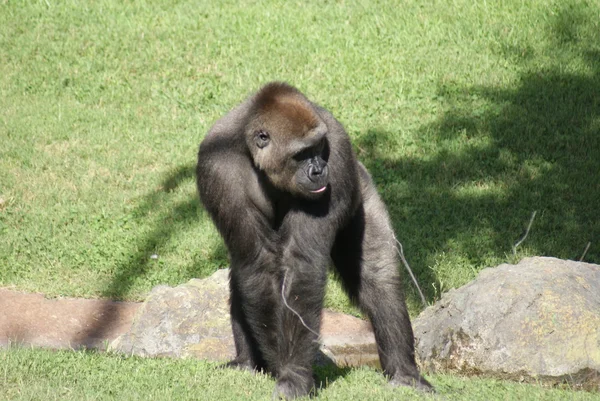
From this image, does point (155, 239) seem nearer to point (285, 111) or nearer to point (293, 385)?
point (285, 111)

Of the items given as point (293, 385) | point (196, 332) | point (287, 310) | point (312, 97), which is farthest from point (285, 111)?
point (312, 97)

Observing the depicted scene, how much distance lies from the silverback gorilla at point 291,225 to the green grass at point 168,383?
17 cm

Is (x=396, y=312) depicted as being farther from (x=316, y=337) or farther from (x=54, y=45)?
(x=54, y=45)

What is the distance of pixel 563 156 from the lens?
8.12 meters

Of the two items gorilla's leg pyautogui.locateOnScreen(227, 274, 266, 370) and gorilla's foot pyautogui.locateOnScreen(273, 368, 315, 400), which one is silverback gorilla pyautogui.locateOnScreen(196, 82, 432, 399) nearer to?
gorilla's foot pyautogui.locateOnScreen(273, 368, 315, 400)

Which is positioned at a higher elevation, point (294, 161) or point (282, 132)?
point (282, 132)

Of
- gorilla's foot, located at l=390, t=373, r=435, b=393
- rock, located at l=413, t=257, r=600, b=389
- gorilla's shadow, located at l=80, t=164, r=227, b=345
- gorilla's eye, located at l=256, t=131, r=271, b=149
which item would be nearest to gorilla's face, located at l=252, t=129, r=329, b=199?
gorilla's eye, located at l=256, t=131, r=271, b=149

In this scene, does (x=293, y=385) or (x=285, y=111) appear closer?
(x=293, y=385)

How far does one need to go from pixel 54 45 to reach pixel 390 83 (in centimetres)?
387

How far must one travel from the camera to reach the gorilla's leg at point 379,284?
4.76 metres

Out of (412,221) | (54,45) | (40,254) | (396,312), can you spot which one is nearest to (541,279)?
(396,312)

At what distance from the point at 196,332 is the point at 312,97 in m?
3.77

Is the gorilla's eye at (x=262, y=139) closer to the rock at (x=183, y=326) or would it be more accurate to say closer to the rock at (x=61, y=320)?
the rock at (x=183, y=326)

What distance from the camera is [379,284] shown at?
15.7 feet
